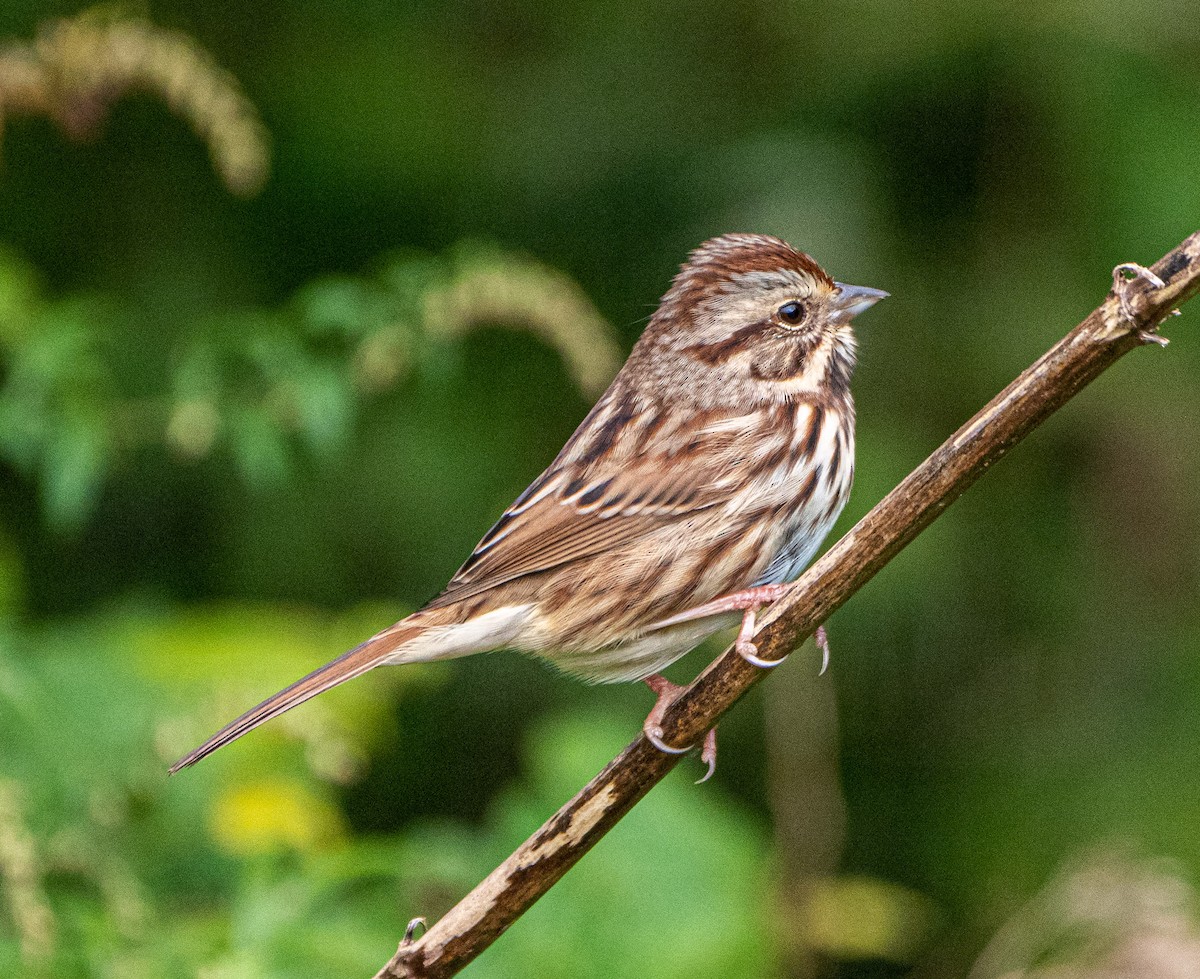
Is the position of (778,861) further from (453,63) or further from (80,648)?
(453,63)

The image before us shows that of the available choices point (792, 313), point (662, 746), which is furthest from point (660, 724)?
point (792, 313)

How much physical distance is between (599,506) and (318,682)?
0.73 m

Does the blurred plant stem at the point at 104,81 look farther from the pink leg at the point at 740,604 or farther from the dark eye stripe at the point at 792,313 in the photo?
the pink leg at the point at 740,604

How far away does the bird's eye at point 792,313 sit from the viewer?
10.9 ft

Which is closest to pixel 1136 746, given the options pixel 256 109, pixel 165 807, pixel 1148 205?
pixel 1148 205

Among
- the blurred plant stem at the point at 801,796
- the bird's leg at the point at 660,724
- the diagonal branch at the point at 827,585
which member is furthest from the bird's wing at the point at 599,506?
the blurred plant stem at the point at 801,796

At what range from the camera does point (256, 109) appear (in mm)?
4895

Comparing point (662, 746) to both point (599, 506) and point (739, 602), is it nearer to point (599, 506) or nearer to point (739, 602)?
point (739, 602)

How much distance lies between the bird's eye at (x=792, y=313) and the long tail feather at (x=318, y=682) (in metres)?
→ 0.98

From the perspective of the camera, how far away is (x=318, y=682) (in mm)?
2904

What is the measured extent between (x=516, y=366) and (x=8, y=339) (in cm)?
202

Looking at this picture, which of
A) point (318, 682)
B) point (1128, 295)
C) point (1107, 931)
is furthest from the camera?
point (1107, 931)

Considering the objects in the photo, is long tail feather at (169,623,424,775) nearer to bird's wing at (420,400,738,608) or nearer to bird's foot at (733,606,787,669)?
bird's wing at (420,400,738,608)

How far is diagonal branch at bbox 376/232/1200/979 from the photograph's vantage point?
2.09 metres
